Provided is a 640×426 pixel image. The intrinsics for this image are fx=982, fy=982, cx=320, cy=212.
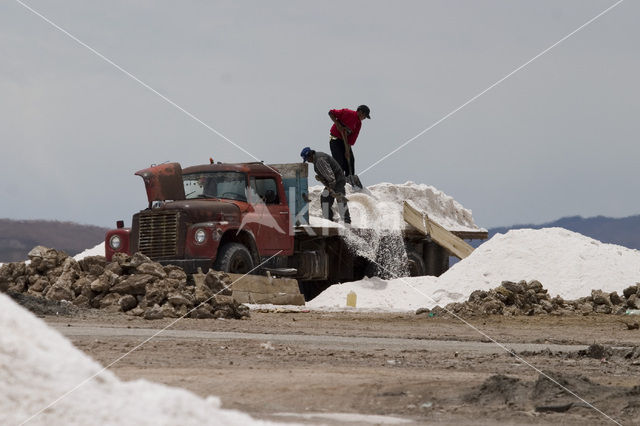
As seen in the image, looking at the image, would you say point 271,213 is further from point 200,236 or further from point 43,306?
point 43,306

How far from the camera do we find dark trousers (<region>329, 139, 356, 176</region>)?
890 inches

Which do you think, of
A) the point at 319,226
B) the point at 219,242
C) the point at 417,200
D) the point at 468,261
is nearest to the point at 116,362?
the point at 219,242

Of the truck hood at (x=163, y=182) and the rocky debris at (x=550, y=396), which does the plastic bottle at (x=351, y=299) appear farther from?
the rocky debris at (x=550, y=396)

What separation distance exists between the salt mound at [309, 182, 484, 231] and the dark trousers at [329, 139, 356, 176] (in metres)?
1.61

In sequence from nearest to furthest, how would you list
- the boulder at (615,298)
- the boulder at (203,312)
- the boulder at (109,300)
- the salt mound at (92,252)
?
the boulder at (203,312) < the boulder at (109,300) < the boulder at (615,298) < the salt mound at (92,252)

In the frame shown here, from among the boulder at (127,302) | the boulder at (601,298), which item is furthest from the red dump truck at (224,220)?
the boulder at (601,298)

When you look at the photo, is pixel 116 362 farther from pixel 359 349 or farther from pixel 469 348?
pixel 469 348

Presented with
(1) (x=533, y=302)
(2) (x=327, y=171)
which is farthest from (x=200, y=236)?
(1) (x=533, y=302)

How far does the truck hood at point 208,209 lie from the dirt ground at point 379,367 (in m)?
3.07

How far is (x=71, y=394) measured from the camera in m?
5.66

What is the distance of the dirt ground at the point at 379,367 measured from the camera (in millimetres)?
6668

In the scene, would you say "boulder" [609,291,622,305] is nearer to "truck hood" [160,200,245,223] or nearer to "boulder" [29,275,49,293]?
"truck hood" [160,200,245,223]

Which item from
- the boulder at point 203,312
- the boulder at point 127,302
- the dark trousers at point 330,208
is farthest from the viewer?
the dark trousers at point 330,208

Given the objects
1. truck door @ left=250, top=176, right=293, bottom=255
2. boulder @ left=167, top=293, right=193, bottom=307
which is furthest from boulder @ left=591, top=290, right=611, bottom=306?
boulder @ left=167, top=293, right=193, bottom=307
